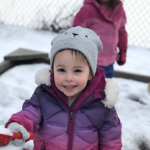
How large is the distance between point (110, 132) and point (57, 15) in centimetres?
436

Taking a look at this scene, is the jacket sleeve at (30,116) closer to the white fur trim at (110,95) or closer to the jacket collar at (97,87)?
the jacket collar at (97,87)

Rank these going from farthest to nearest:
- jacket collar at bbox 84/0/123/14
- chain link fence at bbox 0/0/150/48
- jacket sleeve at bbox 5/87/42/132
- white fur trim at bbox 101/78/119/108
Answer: chain link fence at bbox 0/0/150/48
jacket collar at bbox 84/0/123/14
white fur trim at bbox 101/78/119/108
jacket sleeve at bbox 5/87/42/132

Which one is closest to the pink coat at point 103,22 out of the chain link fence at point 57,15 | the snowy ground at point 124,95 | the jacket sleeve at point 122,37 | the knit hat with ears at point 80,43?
the jacket sleeve at point 122,37

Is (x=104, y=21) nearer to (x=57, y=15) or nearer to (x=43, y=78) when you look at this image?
(x=43, y=78)

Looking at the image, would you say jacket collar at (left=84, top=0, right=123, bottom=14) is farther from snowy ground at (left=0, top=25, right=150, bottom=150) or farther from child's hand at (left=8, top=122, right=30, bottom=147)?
child's hand at (left=8, top=122, right=30, bottom=147)

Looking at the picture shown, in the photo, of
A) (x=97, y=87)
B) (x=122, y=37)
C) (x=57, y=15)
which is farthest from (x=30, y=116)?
(x=57, y=15)

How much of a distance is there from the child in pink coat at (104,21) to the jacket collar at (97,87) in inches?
41.1

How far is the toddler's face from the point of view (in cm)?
118

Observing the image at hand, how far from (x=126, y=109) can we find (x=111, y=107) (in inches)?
50.2

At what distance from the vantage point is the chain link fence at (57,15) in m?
5.20

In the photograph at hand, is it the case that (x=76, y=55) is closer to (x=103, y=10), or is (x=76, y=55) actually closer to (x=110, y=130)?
(x=110, y=130)

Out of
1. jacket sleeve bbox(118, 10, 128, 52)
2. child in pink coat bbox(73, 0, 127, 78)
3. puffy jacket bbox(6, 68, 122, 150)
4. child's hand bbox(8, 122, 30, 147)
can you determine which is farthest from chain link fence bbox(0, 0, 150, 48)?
child's hand bbox(8, 122, 30, 147)

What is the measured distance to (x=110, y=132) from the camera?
1.31 m

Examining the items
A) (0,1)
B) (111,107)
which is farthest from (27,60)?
(0,1)
